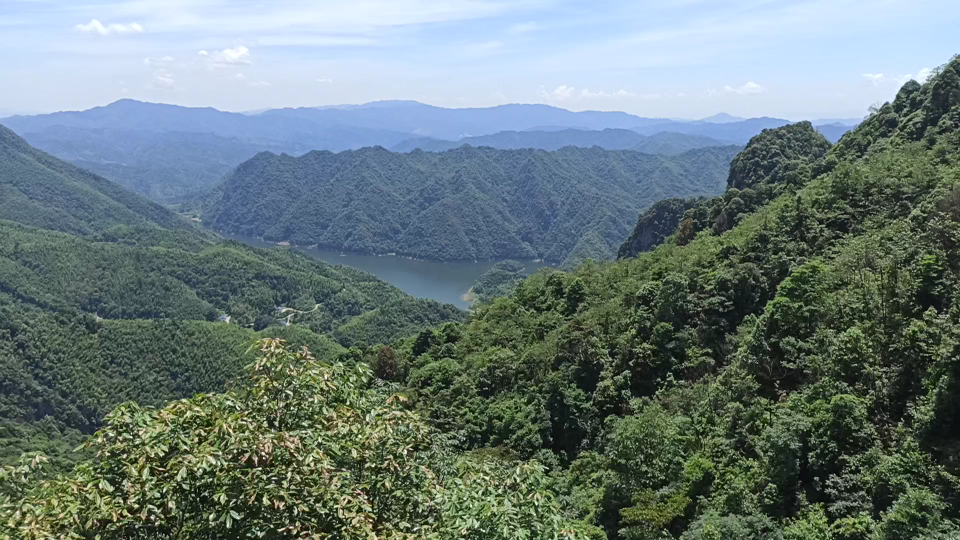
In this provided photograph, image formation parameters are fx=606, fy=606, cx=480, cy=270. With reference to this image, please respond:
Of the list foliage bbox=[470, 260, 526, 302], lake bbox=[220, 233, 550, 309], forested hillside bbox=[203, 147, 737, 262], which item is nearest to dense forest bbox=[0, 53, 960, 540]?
foliage bbox=[470, 260, 526, 302]

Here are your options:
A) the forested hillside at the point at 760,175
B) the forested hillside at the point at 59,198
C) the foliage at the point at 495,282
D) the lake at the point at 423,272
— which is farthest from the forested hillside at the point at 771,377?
the forested hillside at the point at 59,198

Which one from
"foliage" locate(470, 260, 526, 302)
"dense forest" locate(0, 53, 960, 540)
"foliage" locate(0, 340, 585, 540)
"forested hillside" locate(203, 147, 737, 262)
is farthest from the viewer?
"forested hillside" locate(203, 147, 737, 262)

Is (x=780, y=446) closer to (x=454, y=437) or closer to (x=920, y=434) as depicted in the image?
(x=920, y=434)

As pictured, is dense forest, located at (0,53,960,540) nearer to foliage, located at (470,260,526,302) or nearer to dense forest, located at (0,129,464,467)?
dense forest, located at (0,129,464,467)

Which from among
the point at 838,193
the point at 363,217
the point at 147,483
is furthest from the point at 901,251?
the point at 363,217

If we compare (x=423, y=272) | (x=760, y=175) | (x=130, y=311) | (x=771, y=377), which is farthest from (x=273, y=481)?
(x=423, y=272)

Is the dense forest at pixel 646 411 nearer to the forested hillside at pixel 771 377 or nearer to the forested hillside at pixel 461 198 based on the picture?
the forested hillside at pixel 771 377
